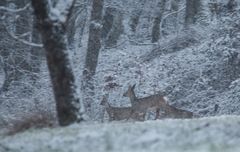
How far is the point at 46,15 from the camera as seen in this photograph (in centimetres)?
1273

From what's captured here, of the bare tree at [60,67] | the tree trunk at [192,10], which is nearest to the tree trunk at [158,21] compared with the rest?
the tree trunk at [192,10]

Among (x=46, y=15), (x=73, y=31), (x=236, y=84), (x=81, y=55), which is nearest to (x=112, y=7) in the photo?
(x=73, y=31)

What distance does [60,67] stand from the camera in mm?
12641

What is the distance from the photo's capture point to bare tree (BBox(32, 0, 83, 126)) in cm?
1266

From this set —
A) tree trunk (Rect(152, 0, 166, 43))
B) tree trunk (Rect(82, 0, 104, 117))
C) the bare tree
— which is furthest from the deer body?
tree trunk (Rect(152, 0, 166, 43))

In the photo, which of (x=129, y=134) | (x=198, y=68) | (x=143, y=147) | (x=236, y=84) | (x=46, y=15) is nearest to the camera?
(x=143, y=147)

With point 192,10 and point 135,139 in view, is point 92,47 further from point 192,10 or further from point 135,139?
point 135,139

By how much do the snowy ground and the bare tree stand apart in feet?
2.57

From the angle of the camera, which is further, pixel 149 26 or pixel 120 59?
pixel 149 26

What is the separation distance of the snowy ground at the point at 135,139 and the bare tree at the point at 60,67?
2.57 feet

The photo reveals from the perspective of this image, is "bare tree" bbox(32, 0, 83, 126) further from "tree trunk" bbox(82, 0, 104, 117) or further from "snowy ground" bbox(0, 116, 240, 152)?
"tree trunk" bbox(82, 0, 104, 117)

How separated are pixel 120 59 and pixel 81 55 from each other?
6.20 ft

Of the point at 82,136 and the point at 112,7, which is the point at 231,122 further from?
the point at 112,7

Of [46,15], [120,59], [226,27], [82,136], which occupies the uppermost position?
[46,15]
